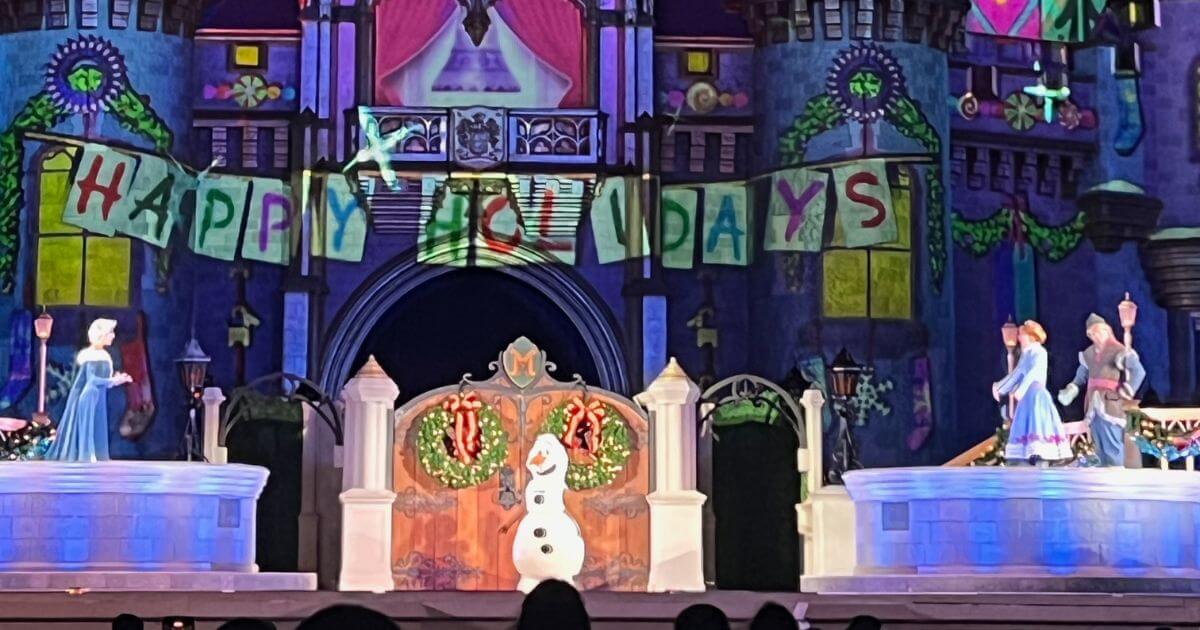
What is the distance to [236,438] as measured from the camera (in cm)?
2892

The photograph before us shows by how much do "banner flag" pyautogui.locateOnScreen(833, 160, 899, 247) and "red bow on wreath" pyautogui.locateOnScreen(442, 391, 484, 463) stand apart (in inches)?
309

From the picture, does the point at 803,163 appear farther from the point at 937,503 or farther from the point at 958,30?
the point at 937,503

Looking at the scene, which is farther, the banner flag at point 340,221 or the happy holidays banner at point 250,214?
the banner flag at point 340,221

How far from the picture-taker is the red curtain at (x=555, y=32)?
29797 mm

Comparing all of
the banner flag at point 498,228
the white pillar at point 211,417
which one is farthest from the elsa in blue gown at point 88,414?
the banner flag at point 498,228

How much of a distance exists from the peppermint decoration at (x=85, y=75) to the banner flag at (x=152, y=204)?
3.13ft

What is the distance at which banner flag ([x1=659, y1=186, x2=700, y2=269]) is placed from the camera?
29906mm

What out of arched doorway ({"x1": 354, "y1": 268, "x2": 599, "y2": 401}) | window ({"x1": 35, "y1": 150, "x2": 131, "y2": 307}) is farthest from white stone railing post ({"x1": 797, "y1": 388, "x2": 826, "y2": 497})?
window ({"x1": 35, "y1": 150, "x2": 131, "y2": 307})

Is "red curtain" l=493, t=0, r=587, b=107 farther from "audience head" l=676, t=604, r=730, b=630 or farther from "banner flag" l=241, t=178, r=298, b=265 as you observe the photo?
"audience head" l=676, t=604, r=730, b=630

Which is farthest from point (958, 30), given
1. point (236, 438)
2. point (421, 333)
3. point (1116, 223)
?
point (236, 438)

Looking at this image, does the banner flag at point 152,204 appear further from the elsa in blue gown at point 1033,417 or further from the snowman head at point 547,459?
the elsa in blue gown at point 1033,417

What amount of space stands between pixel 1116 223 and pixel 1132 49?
2483 millimetres

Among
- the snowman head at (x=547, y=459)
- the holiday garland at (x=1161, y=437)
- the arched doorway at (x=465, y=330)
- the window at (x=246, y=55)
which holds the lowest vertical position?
the snowman head at (x=547, y=459)

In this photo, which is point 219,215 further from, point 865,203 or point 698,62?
point 865,203
